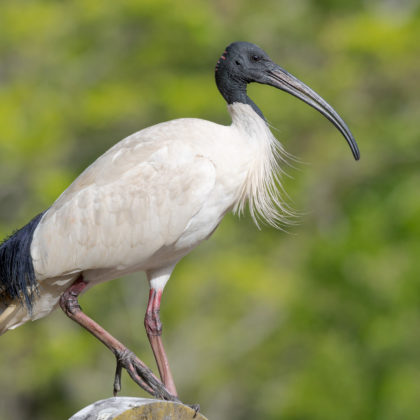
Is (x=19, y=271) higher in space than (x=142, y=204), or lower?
lower

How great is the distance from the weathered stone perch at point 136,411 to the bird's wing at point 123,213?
128 cm

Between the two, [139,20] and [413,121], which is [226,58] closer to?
[139,20]

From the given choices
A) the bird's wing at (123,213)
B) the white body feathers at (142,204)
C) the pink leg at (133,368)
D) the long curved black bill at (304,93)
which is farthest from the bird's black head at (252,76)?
the pink leg at (133,368)

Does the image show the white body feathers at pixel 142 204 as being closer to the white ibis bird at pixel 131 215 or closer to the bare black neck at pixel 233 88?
the white ibis bird at pixel 131 215

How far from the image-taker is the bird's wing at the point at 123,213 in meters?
5.73

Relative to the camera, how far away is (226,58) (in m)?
6.27

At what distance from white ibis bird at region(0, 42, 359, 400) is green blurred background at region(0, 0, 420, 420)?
35.3ft

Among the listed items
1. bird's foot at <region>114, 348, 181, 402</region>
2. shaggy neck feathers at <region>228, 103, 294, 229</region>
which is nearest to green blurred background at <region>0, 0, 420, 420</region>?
shaggy neck feathers at <region>228, 103, 294, 229</region>

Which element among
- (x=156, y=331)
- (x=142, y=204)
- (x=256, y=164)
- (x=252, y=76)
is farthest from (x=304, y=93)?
(x=156, y=331)

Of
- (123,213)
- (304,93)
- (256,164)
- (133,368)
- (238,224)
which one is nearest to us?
(133,368)

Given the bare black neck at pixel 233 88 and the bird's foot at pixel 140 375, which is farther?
the bare black neck at pixel 233 88

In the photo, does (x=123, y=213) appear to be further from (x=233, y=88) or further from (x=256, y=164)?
(x=233, y=88)

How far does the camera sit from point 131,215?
584 cm

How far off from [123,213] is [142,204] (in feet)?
0.43
